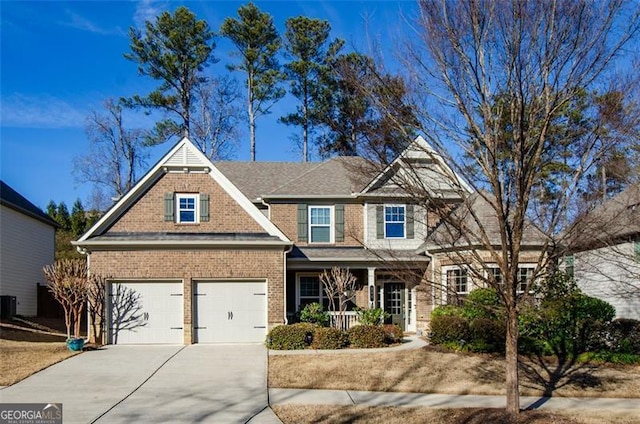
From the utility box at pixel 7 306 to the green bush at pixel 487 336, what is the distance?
17079mm

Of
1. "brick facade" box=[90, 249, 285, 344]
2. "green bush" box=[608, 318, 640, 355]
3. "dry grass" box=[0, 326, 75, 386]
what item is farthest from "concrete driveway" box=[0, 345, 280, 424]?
"green bush" box=[608, 318, 640, 355]

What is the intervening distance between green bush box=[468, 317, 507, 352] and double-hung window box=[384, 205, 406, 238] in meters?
6.55

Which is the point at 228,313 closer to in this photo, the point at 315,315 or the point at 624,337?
the point at 315,315

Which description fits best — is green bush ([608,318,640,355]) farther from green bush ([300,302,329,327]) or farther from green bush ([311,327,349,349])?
green bush ([300,302,329,327])

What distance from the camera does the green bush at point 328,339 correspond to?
A: 59.1 feet

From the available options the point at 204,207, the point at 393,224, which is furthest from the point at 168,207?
the point at 393,224

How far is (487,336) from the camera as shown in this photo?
55.0 feet

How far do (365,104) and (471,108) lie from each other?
1777 mm

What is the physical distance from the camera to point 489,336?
1677cm

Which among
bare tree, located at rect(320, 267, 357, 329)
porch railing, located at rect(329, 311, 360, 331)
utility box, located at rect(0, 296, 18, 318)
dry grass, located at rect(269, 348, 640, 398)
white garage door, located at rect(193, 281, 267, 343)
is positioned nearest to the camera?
dry grass, located at rect(269, 348, 640, 398)

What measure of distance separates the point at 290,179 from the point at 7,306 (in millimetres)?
12004

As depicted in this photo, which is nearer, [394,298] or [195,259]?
[195,259]

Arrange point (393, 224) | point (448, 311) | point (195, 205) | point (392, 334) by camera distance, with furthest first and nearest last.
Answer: point (393, 224) → point (195, 205) → point (392, 334) → point (448, 311)

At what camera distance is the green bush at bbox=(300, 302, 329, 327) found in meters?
20.5
